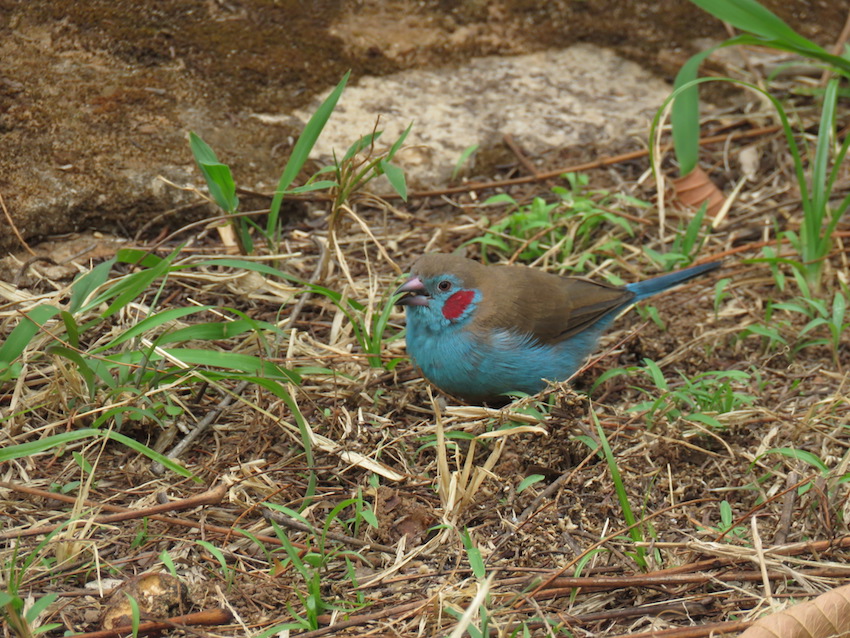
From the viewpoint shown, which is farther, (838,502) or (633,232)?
(633,232)

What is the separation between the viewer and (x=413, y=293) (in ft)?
12.2

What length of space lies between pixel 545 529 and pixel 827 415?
124cm

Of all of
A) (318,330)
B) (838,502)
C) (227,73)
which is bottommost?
(318,330)

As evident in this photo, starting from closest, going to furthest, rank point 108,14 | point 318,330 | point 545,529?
1. point 545,529
2. point 318,330
3. point 108,14

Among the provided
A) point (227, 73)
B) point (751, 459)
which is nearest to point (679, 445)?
point (751, 459)

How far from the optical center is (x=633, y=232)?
4.70 metres

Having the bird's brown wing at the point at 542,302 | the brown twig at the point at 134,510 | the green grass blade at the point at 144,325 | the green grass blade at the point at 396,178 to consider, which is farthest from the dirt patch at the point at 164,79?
the brown twig at the point at 134,510

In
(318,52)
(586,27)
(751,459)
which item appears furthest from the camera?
(586,27)

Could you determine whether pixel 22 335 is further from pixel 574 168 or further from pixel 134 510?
pixel 574 168

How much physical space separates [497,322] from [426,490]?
3.23ft

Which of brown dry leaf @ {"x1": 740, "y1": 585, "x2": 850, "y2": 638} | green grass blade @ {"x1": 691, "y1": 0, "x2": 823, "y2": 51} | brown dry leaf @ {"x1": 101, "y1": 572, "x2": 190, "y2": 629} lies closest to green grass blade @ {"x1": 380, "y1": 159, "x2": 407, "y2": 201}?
green grass blade @ {"x1": 691, "y1": 0, "x2": 823, "y2": 51}

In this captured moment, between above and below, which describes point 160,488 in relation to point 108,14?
below

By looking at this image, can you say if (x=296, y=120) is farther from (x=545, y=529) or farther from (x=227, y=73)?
(x=545, y=529)

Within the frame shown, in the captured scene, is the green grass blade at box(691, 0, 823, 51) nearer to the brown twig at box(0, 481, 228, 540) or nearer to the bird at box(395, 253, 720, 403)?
the bird at box(395, 253, 720, 403)
